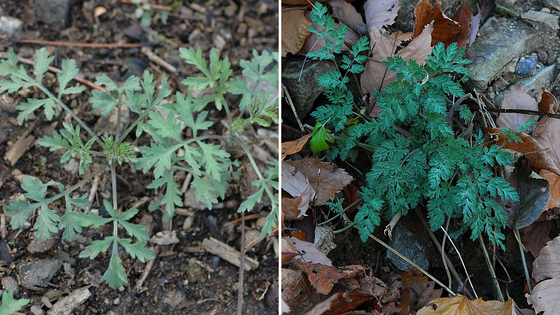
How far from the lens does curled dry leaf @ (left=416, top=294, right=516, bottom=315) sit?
7.11 ft

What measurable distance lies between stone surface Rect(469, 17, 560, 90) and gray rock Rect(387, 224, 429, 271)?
35.4 inches

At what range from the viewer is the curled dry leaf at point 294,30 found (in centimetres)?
259

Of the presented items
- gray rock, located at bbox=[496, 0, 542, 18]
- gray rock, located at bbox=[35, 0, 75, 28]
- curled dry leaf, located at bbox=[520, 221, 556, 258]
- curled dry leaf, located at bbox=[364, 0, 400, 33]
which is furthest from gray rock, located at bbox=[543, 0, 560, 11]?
gray rock, located at bbox=[35, 0, 75, 28]

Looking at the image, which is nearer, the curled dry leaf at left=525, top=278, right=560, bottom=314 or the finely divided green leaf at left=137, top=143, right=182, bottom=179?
the curled dry leaf at left=525, top=278, right=560, bottom=314

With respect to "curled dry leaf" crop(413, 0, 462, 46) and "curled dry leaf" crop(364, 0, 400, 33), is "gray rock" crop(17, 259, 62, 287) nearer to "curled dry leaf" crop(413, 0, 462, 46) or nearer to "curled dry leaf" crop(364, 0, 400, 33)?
"curled dry leaf" crop(364, 0, 400, 33)

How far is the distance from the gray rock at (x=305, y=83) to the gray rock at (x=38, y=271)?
1.63 meters

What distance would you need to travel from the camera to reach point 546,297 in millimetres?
2227

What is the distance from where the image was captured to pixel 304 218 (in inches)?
95.6

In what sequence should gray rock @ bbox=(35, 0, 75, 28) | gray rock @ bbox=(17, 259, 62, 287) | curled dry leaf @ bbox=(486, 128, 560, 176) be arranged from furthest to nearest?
1. gray rock @ bbox=(35, 0, 75, 28)
2. gray rock @ bbox=(17, 259, 62, 287)
3. curled dry leaf @ bbox=(486, 128, 560, 176)

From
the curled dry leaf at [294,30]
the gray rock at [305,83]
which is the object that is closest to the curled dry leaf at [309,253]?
the gray rock at [305,83]

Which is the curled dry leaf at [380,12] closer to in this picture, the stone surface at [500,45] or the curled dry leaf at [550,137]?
the stone surface at [500,45]

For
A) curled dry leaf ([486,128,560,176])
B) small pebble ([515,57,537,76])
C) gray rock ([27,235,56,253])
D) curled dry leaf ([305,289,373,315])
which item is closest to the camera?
curled dry leaf ([305,289,373,315])

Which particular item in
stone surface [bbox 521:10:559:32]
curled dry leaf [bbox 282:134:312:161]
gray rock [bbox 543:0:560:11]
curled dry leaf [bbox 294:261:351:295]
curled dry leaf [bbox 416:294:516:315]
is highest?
gray rock [bbox 543:0:560:11]

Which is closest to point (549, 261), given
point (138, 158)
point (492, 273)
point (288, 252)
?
point (492, 273)
